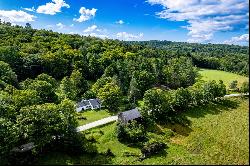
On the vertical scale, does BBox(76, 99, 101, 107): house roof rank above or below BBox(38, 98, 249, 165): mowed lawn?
above

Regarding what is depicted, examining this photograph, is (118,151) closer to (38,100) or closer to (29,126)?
(29,126)

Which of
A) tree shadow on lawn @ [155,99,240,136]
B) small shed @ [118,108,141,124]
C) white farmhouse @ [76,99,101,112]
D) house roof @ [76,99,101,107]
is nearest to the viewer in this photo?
small shed @ [118,108,141,124]

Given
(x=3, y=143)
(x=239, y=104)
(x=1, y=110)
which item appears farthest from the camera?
(x=239, y=104)

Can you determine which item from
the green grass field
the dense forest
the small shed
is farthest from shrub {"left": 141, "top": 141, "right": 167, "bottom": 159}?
the green grass field

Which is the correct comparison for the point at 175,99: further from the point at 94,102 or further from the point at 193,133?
the point at 94,102

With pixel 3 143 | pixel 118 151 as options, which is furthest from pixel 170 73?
pixel 3 143

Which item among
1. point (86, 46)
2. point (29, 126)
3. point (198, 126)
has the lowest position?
point (198, 126)

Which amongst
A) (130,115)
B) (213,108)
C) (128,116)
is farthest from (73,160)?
(213,108)

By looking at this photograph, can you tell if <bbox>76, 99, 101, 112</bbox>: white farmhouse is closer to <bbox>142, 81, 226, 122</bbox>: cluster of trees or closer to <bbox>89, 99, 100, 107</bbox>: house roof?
<bbox>89, 99, 100, 107</bbox>: house roof
